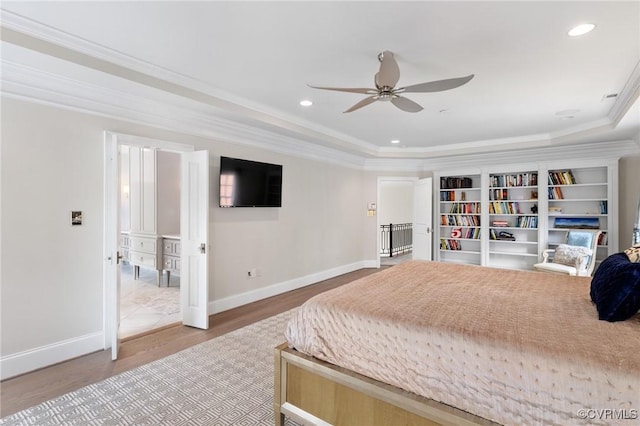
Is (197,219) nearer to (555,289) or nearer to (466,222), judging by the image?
(555,289)

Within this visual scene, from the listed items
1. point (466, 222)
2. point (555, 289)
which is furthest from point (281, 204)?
point (466, 222)

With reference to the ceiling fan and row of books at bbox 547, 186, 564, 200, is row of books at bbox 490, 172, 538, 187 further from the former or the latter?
the ceiling fan

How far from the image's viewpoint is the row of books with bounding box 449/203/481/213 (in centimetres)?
650

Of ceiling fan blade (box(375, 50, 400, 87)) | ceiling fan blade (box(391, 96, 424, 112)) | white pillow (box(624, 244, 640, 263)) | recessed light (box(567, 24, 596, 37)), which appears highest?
recessed light (box(567, 24, 596, 37))

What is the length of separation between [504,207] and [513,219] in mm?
316

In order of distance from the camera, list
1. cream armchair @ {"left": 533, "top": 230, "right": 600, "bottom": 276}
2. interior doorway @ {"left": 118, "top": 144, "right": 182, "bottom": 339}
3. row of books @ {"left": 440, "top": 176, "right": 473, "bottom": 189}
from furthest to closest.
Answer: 1. row of books @ {"left": 440, "top": 176, "right": 473, "bottom": 189}
2. interior doorway @ {"left": 118, "top": 144, "right": 182, "bottom": 339}
3. cream armchair @ {"left": 533, "top": 230, "right": 600, "bottom": 276}

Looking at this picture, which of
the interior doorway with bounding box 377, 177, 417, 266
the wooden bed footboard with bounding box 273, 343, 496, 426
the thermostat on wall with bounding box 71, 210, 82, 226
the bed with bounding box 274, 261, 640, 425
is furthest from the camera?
the interior doorway with bounding box 377, 177, 417, 266

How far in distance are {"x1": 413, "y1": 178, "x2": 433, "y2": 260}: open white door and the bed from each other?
4.38m

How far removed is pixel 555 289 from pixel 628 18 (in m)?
1.91

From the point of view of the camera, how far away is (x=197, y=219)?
3.69 meters

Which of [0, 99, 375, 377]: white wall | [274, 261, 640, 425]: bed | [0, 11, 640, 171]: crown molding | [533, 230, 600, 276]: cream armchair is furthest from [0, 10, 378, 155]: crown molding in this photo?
[533, 230, 600, 276]: cream armchair

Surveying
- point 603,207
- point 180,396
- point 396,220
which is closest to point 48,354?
point 180,396

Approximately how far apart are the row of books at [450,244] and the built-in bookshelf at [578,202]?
1.60 m

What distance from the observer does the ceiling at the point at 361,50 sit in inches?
80.7
